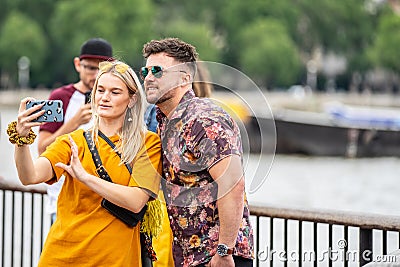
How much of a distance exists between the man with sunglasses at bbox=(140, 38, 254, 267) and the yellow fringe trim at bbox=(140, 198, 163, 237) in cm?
16

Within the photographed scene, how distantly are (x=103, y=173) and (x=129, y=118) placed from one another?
0.26 m

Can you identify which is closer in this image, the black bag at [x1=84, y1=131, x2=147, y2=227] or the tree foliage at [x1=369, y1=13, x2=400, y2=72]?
the black bag at [x1=84, y1=131, x2=147, y2=227]

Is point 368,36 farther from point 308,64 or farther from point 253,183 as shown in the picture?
point 253,183

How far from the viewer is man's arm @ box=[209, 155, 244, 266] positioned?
11.3 ft

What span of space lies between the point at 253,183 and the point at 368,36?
328 feet

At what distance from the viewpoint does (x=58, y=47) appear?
87.6m

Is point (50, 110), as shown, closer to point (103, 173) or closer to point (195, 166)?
point (103, 173)

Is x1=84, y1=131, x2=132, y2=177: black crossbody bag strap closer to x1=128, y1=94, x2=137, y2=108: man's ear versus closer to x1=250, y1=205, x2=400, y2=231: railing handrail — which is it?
x1=128, y1=94, x2=137, y2=108: man's ear

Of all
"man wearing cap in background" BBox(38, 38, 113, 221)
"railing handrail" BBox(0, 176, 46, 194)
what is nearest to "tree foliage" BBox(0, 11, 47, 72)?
"railing handrail" BBox(0, 176, 46, 194)

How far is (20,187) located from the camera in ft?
19.2

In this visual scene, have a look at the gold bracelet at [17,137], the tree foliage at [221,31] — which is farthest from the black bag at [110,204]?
the tree foliage at [221,31]

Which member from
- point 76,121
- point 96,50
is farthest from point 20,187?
point 76,121

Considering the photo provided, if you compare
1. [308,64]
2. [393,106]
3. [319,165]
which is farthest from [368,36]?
[319,165]

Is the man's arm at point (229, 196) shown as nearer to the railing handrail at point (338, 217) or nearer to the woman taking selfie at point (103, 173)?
the woman taking selfie at point (103, 173)
